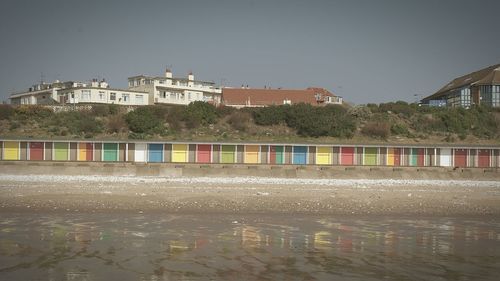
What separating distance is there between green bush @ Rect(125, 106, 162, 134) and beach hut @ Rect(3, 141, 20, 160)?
1286 centimetres

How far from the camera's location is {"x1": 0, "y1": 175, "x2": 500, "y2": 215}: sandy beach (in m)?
21.8

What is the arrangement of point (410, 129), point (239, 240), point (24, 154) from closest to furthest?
point (239, 240) < point (24, 154) < point (410, 129)

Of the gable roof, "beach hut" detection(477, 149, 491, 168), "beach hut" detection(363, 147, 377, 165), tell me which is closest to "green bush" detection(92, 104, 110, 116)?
"beach hut" detection(363, 147, 377, 165)

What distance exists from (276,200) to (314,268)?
1107cm

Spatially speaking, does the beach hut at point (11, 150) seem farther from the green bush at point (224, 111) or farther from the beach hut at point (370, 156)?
the beach hut at point (370, 156)

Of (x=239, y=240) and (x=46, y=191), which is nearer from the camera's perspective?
(x=239, y=240)

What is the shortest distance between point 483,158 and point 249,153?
59.8ft

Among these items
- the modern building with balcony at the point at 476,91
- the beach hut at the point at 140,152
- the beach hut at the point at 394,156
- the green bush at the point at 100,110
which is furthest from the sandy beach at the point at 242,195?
the modern building with balcony at the point at 476,91

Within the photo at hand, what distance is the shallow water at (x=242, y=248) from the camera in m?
12.1

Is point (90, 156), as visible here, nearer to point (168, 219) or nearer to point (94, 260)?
point (168, 219)

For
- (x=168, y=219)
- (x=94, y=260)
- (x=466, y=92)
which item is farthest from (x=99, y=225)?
(x=466, y=92)

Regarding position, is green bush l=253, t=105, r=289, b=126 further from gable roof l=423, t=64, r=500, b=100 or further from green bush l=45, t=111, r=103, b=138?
gable roof l=423, t=64, r=500, b=100

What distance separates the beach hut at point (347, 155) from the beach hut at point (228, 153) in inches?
321

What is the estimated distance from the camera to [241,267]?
12.6m
